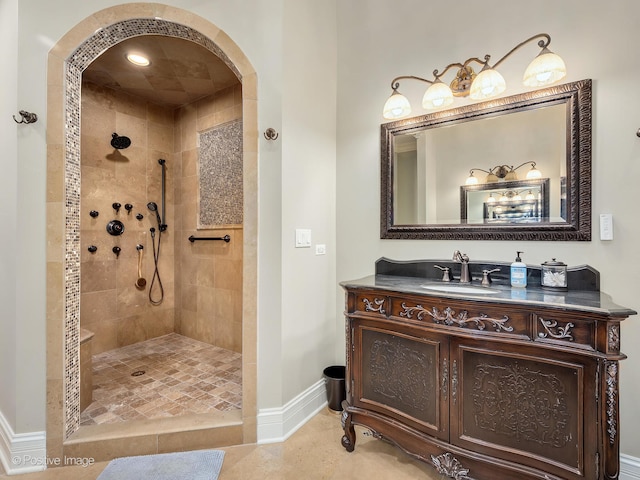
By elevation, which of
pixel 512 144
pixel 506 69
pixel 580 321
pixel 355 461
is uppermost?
pixel 506 69

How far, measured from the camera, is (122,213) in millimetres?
3195

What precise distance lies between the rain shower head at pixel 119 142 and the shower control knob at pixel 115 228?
2.59ft

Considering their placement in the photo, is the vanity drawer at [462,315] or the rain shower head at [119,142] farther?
the rain shower head at [119,142]

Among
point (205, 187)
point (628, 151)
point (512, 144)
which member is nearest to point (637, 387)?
point (628, 151)

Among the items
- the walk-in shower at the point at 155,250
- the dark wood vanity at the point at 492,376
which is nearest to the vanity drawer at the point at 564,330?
the dark wood vanity at the point at 492,376

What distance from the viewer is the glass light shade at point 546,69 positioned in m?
1.46

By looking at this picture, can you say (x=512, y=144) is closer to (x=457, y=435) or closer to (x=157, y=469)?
(x=457, y=435)

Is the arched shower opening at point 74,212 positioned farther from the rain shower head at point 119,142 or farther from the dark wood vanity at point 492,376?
the rain shower head at point 119,142

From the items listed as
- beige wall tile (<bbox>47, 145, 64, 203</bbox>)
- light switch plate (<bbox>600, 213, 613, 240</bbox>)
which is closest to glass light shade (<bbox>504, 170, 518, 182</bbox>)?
light switch plate (<bbox>600, 213, 613, 240</bbox>)

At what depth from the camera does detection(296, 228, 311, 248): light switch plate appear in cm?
205

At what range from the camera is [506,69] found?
1.74 metres

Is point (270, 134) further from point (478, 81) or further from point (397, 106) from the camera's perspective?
point (478, 81)

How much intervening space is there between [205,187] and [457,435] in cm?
311

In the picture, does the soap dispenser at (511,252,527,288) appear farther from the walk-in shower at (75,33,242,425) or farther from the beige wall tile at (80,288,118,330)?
the beige wall tile at (80,288,118,330)
